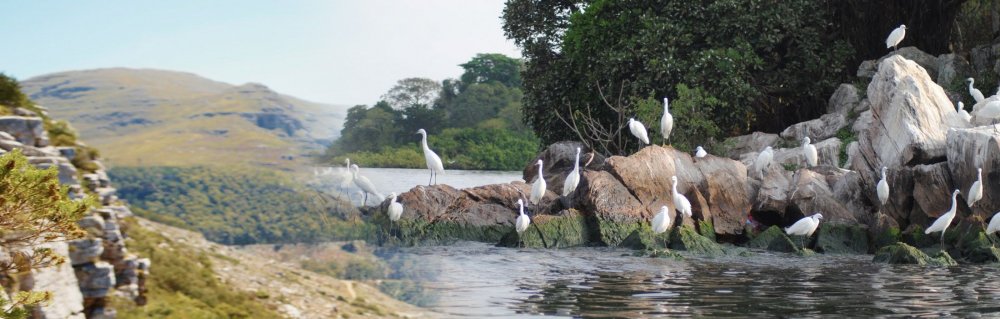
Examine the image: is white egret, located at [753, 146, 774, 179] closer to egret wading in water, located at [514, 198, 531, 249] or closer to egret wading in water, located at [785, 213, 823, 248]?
egret wading in water, located at [785, 213, 823, 248]

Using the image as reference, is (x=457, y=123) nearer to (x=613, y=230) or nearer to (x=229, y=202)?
(x=613, y=230)

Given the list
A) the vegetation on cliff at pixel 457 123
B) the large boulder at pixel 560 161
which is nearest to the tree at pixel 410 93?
the vegetation on cliff at pixel 457 123

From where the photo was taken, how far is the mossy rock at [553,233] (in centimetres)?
1431

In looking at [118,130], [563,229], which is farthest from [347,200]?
[563,229]

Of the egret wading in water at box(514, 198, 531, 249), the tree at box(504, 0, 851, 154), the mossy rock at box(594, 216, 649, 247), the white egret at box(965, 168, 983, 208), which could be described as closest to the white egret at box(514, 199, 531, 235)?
the egret wading in water at box(514, 198, 531, 249)

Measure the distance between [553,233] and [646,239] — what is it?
1.26 m

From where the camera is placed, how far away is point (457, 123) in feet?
142

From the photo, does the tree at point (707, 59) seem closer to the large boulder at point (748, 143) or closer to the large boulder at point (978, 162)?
the large boulder at point (748, 143)

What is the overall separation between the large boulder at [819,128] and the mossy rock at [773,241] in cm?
528

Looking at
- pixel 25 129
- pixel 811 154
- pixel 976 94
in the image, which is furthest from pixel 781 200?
pixel 25 129

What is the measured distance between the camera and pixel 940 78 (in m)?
20.1

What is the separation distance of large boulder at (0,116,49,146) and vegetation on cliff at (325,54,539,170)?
3066 centimetres

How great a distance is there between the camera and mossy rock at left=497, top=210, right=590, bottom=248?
14.3 m

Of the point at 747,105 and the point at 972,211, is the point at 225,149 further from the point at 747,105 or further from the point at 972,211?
the point at 747,105
